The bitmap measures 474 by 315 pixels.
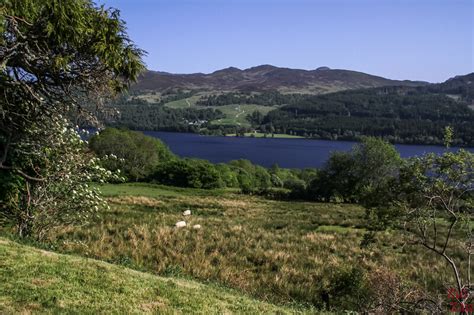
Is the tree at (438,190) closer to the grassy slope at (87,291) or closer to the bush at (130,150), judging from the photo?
the grassy slope at (87,291)

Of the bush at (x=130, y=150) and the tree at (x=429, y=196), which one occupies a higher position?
the tree at (x=429, y=196)

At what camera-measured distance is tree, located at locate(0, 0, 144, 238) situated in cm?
832

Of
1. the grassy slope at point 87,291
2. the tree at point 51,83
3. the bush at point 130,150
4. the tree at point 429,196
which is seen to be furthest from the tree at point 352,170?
the grassy slope at point 87,291

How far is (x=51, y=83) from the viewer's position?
9.95m

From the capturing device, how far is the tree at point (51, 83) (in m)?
8.32

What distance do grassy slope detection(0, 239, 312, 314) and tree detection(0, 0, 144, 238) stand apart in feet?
7.66

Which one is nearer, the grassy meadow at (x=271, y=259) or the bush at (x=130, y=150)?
the grassy meadow at (x=271, y=259)

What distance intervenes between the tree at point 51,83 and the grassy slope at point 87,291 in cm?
233

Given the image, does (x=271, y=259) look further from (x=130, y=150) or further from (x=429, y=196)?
(x=130, y=150)

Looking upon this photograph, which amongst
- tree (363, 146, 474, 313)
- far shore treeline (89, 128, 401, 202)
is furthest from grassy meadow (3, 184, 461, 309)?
far shore treeline (89, 128, 401, 202)

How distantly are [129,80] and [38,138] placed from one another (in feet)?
10.3

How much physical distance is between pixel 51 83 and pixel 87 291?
4738 mm

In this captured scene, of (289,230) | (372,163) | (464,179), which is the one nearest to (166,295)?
(464,179)

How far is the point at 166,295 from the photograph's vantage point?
346 inches
